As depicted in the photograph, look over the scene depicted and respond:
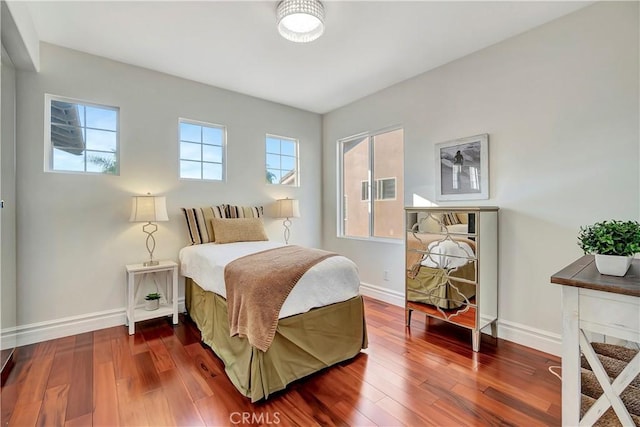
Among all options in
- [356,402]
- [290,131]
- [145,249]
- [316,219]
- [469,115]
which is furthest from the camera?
[316,219]

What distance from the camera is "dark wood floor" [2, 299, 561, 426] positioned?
1.62 metres

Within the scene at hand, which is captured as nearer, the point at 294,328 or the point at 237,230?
the point at 294,328

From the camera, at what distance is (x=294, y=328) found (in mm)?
1924

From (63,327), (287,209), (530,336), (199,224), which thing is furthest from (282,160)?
(530,336)

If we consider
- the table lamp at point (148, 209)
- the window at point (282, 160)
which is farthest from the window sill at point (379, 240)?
the table lamp at point (148, 209)

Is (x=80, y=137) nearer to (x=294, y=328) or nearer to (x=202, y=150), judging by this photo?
(x=202, y=150)

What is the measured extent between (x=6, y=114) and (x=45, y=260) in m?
1.25

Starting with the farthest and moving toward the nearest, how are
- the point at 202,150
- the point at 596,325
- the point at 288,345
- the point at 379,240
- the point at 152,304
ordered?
1. the point at 379,240
2. the point at 202,150
3. the point at 152,304
4. the point at 288,345
5. the point at 596,325

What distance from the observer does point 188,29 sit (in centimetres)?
243

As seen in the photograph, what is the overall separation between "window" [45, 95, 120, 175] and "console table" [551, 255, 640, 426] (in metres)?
3.64

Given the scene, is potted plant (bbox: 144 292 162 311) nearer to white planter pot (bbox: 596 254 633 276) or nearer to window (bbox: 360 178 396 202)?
window (bbox: 360 178 396 202)

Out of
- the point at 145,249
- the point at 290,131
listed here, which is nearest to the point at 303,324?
the point at 145,249

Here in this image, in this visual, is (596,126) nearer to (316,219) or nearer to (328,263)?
(328,263)

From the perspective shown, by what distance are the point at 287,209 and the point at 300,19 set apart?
2.23 m
